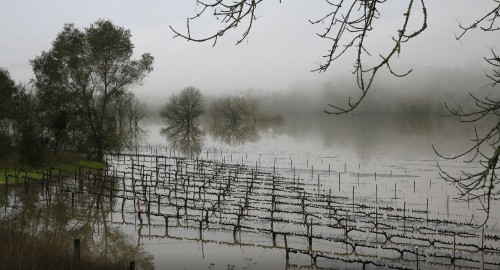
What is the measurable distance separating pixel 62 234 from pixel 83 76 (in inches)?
827

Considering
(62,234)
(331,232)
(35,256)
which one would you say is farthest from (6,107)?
(35,256)

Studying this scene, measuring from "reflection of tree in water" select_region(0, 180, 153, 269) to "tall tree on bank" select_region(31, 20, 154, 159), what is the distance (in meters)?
11.7

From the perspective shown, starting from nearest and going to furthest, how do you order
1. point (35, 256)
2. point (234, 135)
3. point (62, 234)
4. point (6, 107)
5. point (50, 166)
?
point (35, 256)
point (62, 234)
point (50, 166)
point (6, 107)
point (234, 135)

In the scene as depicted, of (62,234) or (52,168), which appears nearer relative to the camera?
(62,234)

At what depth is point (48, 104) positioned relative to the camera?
3238 cm

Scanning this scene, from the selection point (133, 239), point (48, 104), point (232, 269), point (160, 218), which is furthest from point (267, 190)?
point (48, 104)

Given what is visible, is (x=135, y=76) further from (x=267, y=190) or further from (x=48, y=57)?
(x=267, y=190)

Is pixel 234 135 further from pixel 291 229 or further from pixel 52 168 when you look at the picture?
pixel 291 229

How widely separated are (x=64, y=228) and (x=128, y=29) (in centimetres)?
2165

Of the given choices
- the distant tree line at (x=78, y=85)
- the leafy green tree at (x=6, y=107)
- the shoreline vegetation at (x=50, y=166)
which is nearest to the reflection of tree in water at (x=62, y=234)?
the shoreline vegetation at (x=50, y=166)

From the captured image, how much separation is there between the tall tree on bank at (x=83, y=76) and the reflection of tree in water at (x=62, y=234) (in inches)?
461

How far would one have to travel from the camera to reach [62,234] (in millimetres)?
14062

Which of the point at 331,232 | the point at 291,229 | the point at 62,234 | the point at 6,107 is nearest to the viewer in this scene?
the point at 62,234

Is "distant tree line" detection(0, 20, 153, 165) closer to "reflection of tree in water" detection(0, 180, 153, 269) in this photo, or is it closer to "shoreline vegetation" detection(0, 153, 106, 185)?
"shoreline vegetation" detection(0, 153, 106, 185)
